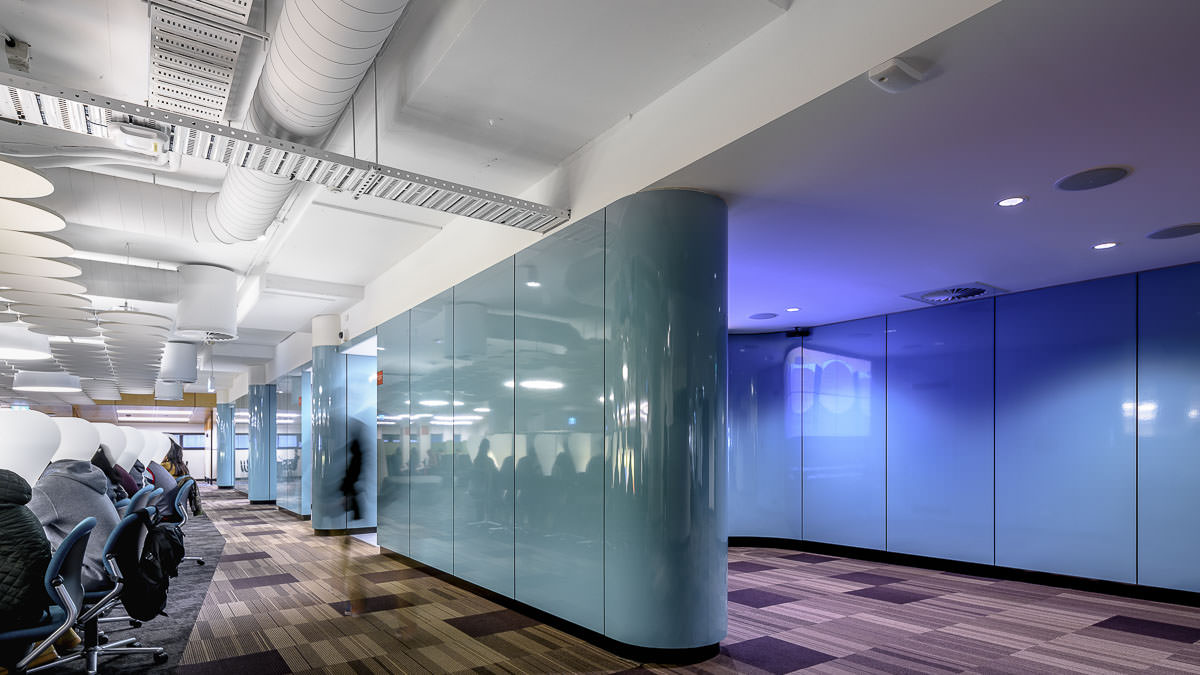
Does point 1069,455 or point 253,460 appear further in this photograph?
point 253,460

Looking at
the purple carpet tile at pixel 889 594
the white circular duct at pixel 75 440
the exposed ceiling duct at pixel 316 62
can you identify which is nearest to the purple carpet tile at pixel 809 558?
the purple carpet tile at pixel 889 594

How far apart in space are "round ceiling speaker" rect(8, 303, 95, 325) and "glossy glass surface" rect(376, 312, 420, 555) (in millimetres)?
2949

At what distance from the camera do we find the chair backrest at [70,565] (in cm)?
301

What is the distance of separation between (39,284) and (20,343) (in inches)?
135

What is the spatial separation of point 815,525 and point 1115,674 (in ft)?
14.0

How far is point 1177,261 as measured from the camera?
543 cm

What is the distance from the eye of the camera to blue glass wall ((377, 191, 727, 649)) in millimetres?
3992

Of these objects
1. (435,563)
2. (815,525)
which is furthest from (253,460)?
(815,525)

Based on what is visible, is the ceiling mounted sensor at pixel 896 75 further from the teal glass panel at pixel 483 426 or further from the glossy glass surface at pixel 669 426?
the teal glass panel at pixel 483 426

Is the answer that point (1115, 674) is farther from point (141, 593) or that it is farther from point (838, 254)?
point (141, 593)

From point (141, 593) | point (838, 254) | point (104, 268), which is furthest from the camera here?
point (104, 268)

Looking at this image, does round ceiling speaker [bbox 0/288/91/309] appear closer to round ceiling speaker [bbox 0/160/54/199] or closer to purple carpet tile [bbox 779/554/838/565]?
round ceiling speaker [bbox 0/160/54/199]

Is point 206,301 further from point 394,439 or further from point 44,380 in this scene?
point 44,380

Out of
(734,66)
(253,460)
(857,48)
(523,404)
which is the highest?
(734,66)
